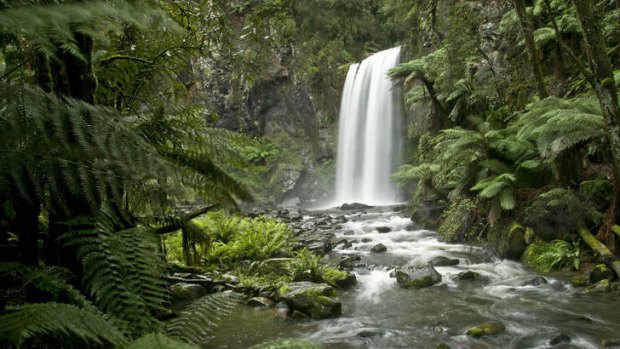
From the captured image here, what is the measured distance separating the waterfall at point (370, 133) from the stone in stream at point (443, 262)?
9.78 m

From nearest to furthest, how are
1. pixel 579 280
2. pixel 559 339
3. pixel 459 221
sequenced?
pixel 559 339 → pixel 579 280 → pixel 459 221

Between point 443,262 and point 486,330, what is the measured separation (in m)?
2.99

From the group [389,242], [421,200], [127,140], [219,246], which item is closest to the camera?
[127,140]

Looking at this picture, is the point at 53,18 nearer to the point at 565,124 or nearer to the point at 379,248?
the point at 565,124

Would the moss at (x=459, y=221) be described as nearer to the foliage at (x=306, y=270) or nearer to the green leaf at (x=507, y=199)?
the green leaf at (x=507, y=199)

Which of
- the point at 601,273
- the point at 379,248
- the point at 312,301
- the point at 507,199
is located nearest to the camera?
the point at 312,301

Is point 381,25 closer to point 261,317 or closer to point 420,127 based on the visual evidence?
point 420,127

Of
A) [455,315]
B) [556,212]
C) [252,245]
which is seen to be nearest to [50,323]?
[455,315]

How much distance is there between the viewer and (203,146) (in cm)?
204

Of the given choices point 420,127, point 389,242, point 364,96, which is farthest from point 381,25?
point 389,242

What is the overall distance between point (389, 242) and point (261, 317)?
5181mm

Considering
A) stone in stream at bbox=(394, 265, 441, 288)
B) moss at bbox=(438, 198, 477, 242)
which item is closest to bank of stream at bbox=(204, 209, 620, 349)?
stone in stream at bbox=(394, 265, 441, 288)

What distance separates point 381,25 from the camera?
2298cm

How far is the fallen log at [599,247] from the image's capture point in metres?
5.88
